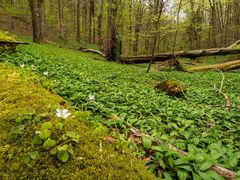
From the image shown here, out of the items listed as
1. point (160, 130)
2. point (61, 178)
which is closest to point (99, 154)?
point (61, 178)

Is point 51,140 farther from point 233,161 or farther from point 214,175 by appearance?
point 233,161

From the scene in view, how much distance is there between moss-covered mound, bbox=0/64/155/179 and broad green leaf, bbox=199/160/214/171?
0.80 metres

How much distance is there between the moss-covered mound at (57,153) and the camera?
188cm

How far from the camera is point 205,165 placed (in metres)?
2.67

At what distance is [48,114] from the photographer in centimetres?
248

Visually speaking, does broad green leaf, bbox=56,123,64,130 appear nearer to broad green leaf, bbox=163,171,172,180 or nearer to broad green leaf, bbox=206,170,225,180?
broad green leaf, bbox=163,171,172,180

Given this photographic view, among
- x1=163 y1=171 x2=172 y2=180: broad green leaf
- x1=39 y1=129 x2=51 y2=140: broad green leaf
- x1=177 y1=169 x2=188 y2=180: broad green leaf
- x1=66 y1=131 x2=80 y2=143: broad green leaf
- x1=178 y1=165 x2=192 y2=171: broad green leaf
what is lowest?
x1=163 y1=171 x2=172 y2=180: broad green leaf

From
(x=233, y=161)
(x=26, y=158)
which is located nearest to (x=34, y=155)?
(x=26, y=158)

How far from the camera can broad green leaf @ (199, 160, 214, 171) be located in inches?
104

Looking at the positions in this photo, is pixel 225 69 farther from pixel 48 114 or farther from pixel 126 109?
pixel 48 114

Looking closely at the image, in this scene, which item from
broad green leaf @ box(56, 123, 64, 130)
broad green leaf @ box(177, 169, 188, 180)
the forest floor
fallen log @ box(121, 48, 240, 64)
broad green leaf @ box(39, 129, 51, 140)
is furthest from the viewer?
fallen log @ box(121, 48, 240, 64)

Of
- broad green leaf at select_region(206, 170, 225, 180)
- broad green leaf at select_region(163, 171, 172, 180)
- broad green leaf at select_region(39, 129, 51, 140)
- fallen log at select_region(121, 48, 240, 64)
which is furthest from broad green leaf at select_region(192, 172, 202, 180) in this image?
fallen log at select_region(121, 48, 240, 64)

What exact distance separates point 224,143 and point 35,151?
3189 millimetres

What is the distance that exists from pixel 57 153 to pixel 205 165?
158 cm
